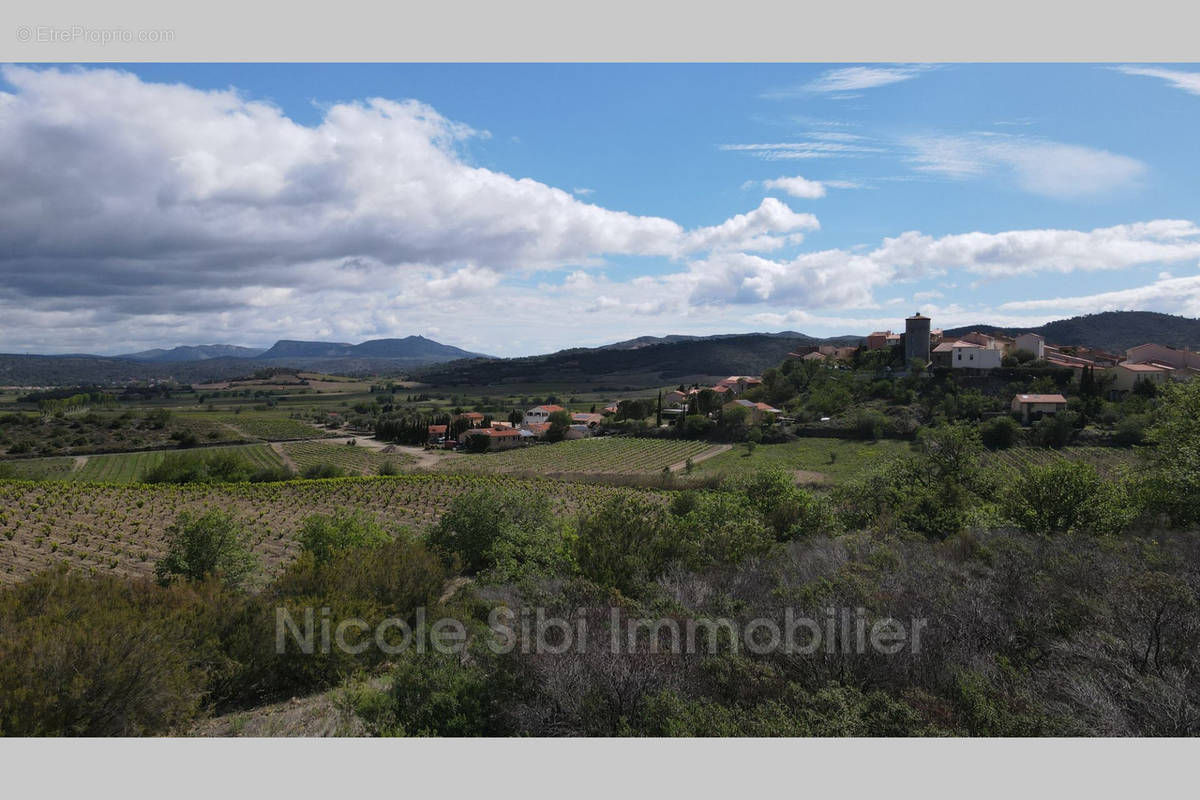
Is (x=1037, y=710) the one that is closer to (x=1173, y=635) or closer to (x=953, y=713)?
(x=953, y=713)

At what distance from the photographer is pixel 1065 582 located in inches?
451

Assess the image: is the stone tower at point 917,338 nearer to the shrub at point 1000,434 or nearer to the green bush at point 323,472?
the shrub at point 1000,434

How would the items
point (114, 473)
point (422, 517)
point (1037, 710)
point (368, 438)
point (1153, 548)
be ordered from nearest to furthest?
1. point (1037, 710)
2. point (1153, 548)
3. point (422, 517)
4. point (114, 473)
5. point (368, 438)

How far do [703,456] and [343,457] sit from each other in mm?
45905

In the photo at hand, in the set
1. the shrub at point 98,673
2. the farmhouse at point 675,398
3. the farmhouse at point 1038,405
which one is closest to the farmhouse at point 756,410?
the farmhouse at point 675,398

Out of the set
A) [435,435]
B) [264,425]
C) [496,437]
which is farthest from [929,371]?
[264,425]

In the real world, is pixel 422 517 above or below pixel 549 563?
below

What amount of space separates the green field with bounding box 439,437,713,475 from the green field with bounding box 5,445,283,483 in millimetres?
26543

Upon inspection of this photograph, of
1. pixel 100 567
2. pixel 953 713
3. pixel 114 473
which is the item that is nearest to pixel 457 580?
pixel 100 567

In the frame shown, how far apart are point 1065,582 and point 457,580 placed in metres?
16.9

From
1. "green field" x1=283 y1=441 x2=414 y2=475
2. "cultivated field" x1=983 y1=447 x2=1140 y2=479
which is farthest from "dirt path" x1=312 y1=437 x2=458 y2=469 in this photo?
"cultivated field" x1=983 y1=447 x2=1140 y2=479

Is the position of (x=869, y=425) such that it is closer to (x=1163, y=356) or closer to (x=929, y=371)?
(x=929, y=371)

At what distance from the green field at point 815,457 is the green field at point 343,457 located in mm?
37348

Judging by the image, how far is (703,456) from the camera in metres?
70.9
